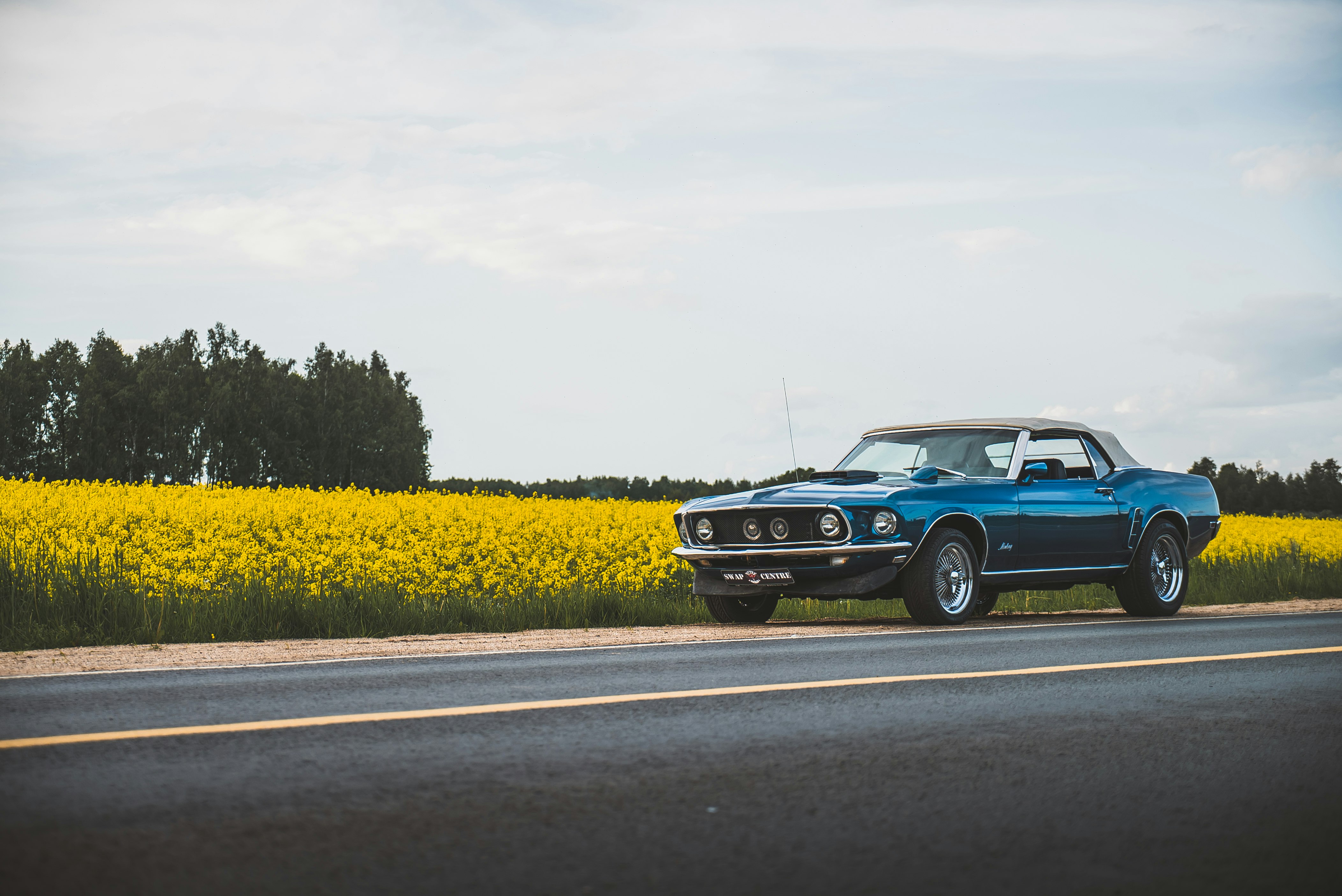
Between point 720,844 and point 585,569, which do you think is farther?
point 585,569

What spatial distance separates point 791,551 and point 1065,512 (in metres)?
2.94

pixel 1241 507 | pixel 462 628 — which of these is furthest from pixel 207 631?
pixel 1241 507

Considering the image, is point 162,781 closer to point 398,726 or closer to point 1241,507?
point 398,726

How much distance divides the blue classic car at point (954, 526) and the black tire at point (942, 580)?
1 centimetres

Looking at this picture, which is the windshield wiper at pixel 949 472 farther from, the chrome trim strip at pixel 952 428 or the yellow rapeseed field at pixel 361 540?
the yellow rapeseed field at pixel 361 540

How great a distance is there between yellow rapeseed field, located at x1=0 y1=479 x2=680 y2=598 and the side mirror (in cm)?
508

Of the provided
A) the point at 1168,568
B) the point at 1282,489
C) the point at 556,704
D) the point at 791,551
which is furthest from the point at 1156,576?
the point at 1282,489

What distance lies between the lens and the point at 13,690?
22.5 ft

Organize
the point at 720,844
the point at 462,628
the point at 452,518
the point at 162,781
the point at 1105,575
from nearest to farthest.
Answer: the point at 720,844, the point at 162,781, the point at 462,628, the point at 1105,575, the point at 452,518

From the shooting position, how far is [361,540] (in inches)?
709

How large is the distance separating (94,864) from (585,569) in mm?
13704

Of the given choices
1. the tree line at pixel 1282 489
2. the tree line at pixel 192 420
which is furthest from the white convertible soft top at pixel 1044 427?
the tree line at pixel 192 420

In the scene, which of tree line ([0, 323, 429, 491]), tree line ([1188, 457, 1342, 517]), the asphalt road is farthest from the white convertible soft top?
tree line ([0, 323, 429, 491])

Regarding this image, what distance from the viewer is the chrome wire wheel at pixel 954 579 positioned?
11594 millimetres
